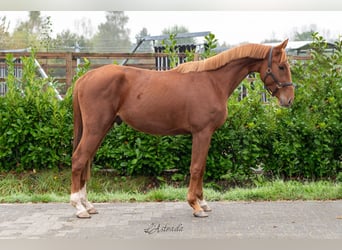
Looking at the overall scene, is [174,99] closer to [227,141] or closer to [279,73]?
[279,73]

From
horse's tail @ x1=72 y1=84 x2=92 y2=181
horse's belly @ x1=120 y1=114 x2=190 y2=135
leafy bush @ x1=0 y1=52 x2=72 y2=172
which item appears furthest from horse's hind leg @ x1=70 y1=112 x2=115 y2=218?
leafy bush @ x1=0 y1=52 x2=72 y2=172

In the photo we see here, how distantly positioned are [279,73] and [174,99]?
1346mm

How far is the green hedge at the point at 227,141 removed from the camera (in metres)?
7.56

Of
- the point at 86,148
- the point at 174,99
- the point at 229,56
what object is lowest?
the point at 86,148

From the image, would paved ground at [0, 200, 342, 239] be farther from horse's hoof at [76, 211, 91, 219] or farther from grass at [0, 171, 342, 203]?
grass at [0, 171, 342, 203]

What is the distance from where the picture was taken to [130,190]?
7504 mm

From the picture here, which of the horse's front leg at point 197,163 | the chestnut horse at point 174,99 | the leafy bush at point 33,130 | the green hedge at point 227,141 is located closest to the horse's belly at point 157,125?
the chestnut horse at point 174,99

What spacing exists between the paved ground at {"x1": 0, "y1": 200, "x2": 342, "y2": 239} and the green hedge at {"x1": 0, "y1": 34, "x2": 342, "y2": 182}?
4.03ft

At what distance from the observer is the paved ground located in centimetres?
493

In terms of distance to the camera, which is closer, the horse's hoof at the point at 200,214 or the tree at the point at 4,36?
the horse's hoof at the point at 200,214

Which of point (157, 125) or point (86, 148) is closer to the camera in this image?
point (86, 148)

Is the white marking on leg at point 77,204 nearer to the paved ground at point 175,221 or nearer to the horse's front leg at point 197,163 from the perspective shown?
the paved ground at point 175,221

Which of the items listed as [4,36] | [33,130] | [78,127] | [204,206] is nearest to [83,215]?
[78,127]

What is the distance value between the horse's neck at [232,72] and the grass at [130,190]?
1.77 metres
